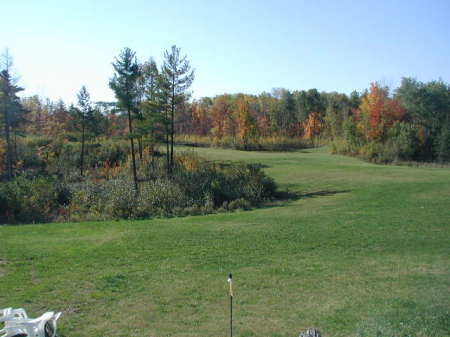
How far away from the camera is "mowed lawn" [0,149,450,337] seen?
6824 mm

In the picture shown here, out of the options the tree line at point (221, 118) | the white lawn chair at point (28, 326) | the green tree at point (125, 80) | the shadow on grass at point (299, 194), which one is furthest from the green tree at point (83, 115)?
the white lawn chair at point (28, 326)

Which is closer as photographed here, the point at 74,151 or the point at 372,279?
the point at 372,279

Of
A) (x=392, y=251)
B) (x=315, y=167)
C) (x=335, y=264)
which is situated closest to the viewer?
(x=335, y=264)

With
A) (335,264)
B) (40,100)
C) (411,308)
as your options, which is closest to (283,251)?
(335,264)

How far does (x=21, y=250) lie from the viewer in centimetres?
1214

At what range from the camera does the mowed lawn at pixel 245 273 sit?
6.82m

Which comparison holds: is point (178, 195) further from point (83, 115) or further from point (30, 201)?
point (83, 115)

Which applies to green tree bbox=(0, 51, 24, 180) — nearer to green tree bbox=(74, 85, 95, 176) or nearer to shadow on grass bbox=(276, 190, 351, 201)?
green tree bbox=(74, 85, 95, 176)

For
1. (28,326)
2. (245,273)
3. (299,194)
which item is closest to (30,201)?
(299,194)

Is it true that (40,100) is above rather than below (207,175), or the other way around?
above

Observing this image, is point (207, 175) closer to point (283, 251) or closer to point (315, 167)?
point (315, 167)

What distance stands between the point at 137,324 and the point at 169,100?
2544 centimetres

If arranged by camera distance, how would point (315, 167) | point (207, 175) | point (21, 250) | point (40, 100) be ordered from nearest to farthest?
point (21, 250) → point (207, 175) → point (315, 167) → point (40, 100)

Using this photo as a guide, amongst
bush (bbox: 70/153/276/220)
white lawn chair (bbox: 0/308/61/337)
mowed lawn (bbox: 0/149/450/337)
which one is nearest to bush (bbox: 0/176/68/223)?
bush (bbox: 70/153/276/220)
